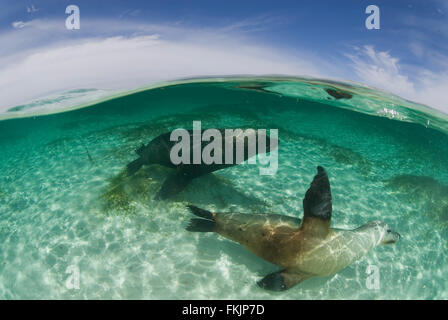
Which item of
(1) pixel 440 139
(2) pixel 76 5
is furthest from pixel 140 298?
(1) pixel 440 139

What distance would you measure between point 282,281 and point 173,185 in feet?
12.8

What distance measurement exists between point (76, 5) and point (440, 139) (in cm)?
2265

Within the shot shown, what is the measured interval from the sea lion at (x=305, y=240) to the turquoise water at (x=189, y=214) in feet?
2.25

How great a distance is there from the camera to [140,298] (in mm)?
4613

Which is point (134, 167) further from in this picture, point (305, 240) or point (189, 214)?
point (305, 240)

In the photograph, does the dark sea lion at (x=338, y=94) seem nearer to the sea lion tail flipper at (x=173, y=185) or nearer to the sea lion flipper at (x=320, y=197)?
the sea lion tail flipper at (x=173, y=185)

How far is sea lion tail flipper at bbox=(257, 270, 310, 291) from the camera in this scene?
4070 mm

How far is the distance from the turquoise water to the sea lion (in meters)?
0.69

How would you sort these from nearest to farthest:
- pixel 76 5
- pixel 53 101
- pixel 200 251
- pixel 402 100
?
pixel 200 251, pixel 76 5, pixel 402 100, pixel 53 101

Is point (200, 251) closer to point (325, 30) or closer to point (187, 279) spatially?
point (187, 279)

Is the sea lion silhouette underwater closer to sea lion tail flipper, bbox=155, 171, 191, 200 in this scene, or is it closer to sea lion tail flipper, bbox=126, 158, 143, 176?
sea lion tail flipper, bbox=155, 171, 191, 200

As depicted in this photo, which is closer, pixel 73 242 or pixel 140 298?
pixel 140 298

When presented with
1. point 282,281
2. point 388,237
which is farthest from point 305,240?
point 388,237

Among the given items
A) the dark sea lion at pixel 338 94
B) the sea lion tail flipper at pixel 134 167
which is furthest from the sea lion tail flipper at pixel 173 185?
the dark sea lion at pixel 338 94
